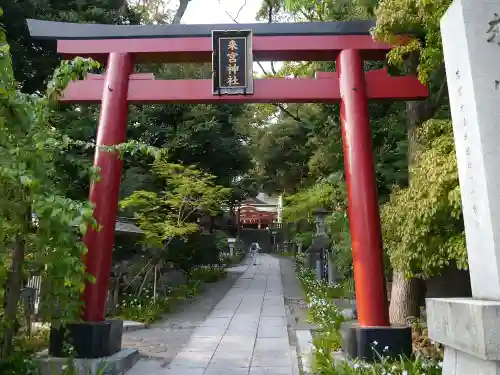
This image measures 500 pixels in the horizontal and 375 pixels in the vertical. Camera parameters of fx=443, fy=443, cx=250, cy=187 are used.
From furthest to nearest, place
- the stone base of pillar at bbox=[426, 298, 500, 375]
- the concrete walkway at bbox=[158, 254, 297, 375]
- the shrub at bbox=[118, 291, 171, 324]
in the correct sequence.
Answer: the shrub at bbox=[118, 291, 171, 324] < the concrete walkway at bbox=[158, 254, 297, 375] < the stone base of pillar at bbox=[426, 298, 500, 375]

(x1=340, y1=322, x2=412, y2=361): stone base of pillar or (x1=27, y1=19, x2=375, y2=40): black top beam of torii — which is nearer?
(x1=340, y1=322, x2=412, y2=361): stone base of pillar

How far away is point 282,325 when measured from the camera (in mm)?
9922

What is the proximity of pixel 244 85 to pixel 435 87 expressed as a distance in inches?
158

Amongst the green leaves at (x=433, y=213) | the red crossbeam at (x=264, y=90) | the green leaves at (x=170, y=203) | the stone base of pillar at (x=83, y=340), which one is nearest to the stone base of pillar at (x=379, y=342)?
the green leaves at (x=433, y=213)

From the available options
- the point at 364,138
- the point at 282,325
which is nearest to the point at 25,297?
the point at 282,325

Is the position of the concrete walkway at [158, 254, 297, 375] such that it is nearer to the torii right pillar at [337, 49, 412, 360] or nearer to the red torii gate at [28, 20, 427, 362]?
the torii right pillar at [337, 49, 412, 360]

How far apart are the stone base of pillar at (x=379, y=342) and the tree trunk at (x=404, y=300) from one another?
2.06 metres

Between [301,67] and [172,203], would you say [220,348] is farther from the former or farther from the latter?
[301,67]

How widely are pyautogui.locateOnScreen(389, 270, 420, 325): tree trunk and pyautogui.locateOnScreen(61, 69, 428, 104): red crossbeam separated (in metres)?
3.21

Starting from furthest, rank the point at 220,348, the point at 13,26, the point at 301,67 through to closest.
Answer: the point at 301,67 → the point at 13,26 → the point at 220,348

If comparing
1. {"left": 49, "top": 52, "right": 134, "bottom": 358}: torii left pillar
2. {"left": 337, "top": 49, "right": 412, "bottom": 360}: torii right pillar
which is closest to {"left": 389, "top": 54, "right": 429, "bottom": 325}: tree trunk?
{"left": 337, "top": 49, "right": 412, "bottom": 360}: torii right pillar

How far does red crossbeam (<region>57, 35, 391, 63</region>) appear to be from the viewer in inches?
278

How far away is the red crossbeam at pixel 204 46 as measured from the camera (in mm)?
7062

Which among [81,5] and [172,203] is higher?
[81,5]
